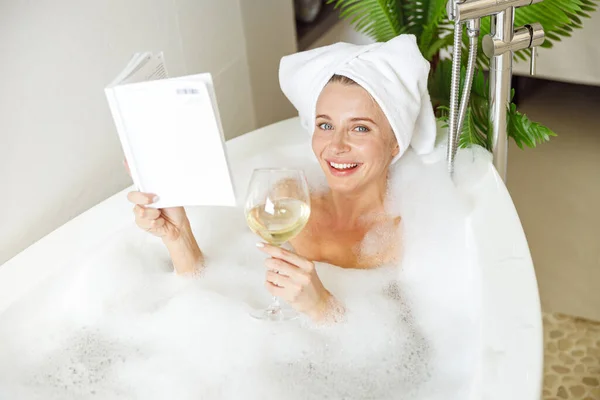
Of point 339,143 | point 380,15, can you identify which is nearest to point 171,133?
point 339,143

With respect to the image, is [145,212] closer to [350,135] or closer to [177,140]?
[177,140]

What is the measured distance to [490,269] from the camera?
1.42 m

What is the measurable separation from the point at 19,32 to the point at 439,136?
1054 mm

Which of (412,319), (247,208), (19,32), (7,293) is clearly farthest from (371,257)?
(19,32)

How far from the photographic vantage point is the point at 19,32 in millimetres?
1562

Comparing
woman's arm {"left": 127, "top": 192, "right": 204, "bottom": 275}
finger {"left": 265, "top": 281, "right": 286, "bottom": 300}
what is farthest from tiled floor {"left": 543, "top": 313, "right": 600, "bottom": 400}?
woman's arm {"left": 127, "top": 192, "right": 204, "bottom": 275}

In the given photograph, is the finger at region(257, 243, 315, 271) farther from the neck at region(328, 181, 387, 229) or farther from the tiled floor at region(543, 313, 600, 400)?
the tiled floor at region(543, 313, 600, 400)

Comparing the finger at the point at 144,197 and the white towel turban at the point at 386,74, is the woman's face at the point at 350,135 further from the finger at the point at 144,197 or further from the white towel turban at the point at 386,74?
the finger at the point at 144,197

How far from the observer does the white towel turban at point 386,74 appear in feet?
5.22

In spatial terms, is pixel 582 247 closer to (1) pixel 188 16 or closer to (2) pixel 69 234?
(1) pixel 188 16

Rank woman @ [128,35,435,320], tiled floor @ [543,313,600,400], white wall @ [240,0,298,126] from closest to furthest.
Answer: woman @ [128,35,435,320], tiled floor @ [543,313,600,400], white wall @ [240,0,298,126]

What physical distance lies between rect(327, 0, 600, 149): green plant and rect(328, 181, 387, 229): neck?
1.01ft

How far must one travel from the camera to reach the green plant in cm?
188

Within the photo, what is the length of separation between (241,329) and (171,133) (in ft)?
1.56
